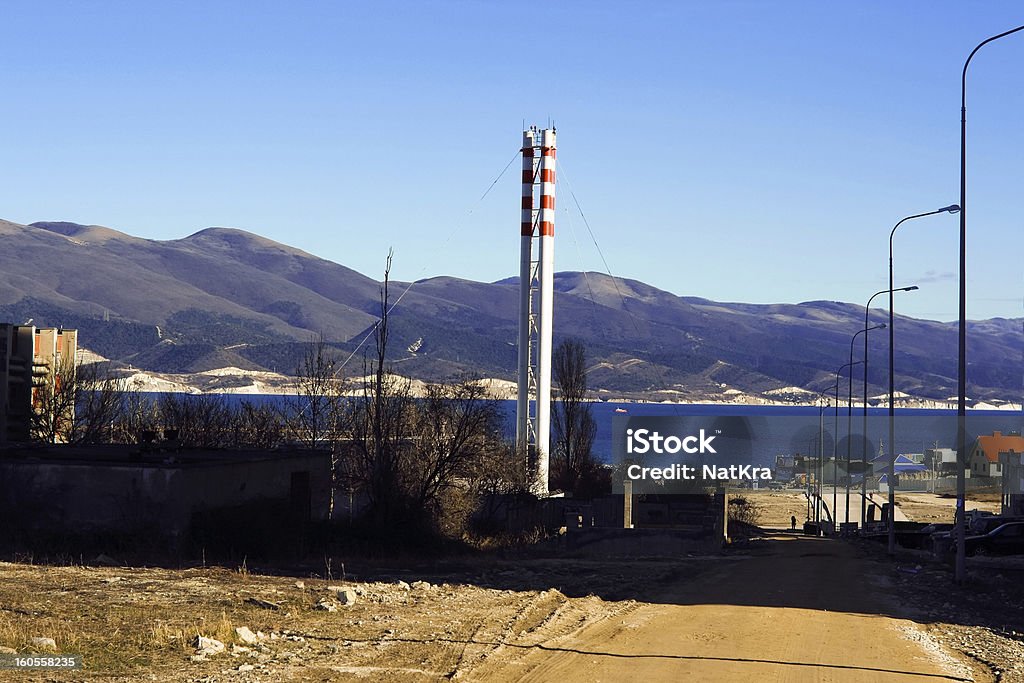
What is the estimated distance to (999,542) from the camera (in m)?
37.9

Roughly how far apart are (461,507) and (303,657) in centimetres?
3063

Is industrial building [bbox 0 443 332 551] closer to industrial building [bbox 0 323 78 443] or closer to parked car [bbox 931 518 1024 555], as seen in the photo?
industrial building [bbox 0 323 78 443]

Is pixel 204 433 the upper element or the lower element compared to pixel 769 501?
upper

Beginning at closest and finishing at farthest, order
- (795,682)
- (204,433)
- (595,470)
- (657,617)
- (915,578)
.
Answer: (795,682) < (657,617) < (915,578) < (204,433) < (595,470)

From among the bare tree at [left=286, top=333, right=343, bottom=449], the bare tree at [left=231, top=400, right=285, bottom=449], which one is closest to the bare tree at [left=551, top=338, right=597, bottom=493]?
the bare tree at [left=286, top=333, right=343, bottom=449]

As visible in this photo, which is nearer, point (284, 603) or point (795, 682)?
point (795, 682)

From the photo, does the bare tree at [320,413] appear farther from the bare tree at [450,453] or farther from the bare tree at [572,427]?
the bare tree at [450,453]

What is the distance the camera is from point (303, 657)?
1488 centimetres

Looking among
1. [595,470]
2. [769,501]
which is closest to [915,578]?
[595,470]

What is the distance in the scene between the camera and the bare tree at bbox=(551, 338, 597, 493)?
76.8 meters

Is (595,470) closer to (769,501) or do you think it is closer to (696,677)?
(769,501)

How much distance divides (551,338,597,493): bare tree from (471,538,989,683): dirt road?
52350mm

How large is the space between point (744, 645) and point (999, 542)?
24.8 metres

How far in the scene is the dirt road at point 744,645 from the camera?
47.9 ft
